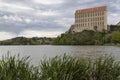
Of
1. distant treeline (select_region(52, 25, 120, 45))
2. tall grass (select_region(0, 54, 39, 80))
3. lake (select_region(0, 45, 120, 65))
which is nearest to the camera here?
tall grass (select_region(0, 54, 39, 80))

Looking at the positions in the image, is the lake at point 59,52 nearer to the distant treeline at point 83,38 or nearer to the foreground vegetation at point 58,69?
the foreground vegetation at point 58,69

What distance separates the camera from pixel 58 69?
10.1 metres

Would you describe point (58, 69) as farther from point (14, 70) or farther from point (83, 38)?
point (83, 38)

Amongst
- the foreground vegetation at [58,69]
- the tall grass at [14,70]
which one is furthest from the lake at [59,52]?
the tall grass at [14,70]

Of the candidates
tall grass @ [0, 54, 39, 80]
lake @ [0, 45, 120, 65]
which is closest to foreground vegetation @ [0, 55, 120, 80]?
tall grass @ [0, 54, 39, 80]

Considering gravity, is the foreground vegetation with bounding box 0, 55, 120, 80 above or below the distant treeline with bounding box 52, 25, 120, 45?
below

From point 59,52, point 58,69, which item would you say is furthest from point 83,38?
point 58,69

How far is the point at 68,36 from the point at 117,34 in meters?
40.5

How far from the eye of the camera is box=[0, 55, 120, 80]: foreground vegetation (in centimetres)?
905

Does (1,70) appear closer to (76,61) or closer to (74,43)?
(76,61)

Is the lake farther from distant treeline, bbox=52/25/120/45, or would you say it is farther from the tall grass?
distant treeline, bbox=52/25/120/45

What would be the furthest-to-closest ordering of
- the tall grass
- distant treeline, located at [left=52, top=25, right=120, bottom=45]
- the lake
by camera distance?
1. distant treeline, located at [left=52, top=25, right=120, bottom=45]
2. the lake
3. the tall grass

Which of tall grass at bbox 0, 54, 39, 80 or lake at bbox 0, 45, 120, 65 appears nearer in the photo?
tall grass at bbox 0, 54, 39, 80

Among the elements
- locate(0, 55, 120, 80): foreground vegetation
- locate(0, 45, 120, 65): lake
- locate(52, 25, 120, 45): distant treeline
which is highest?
locate(52, 25, 120, 45): distant treeline
